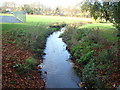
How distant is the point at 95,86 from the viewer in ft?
19.6

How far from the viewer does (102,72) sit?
6875mm

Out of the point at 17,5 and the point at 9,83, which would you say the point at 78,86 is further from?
the point at 17,5

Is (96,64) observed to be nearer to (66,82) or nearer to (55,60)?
(66,82)

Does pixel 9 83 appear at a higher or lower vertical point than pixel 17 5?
lower

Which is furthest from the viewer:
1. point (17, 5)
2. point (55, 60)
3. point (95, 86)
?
point (17, 5)

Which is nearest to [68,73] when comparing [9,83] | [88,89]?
[88,89]

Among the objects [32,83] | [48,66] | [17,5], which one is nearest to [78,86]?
[32,83]

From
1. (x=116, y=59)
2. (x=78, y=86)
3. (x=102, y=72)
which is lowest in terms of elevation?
(x=78, y=86)

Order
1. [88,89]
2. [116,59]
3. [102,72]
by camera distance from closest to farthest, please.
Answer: [88,89], [102,72], [116,59]

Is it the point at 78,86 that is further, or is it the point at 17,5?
the point at 17,5

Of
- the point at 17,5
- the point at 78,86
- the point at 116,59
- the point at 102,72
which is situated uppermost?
the point at 17,5

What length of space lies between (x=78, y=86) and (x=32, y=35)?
7.21 meters

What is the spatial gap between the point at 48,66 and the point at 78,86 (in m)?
2.97

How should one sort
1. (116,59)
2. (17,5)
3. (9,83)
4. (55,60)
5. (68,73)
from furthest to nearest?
(17,5)
(55,60)
(68,73)
(116,59)
(9,83)
